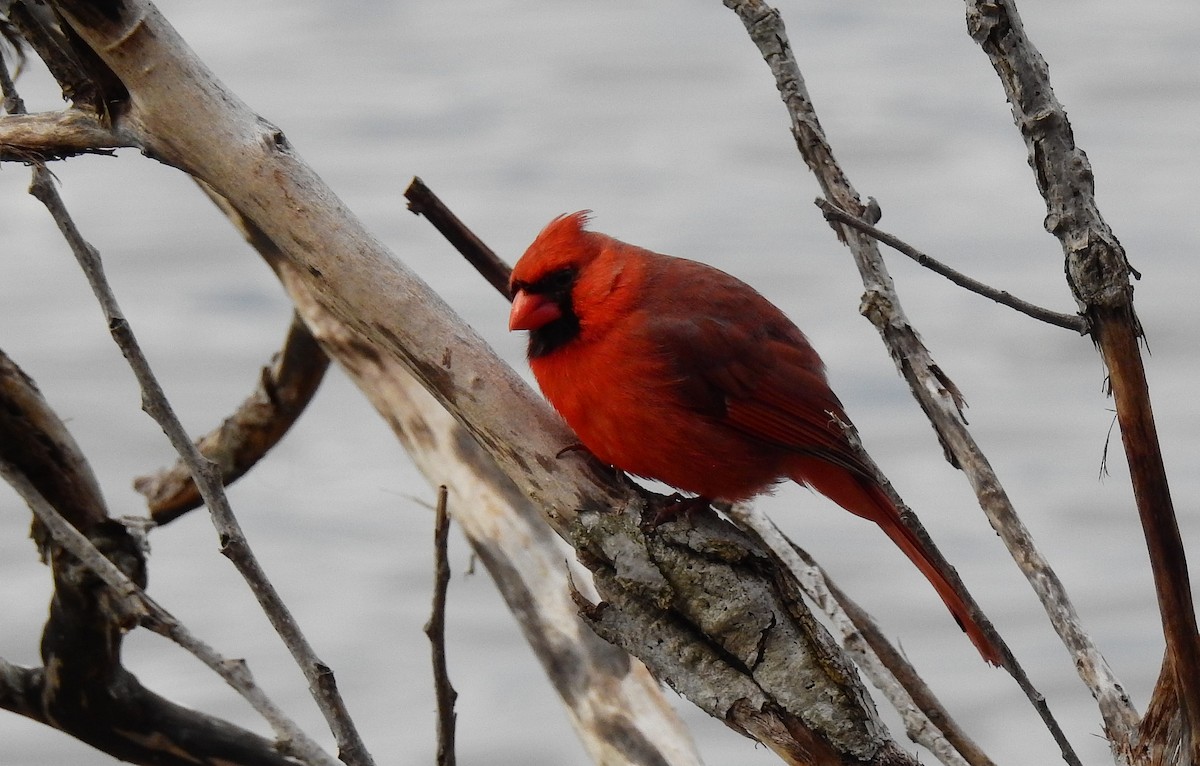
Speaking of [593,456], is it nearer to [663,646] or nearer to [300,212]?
[663,646]

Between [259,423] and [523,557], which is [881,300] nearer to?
[523,557]

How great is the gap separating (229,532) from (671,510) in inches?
18.6

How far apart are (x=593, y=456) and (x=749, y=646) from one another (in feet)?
1.21

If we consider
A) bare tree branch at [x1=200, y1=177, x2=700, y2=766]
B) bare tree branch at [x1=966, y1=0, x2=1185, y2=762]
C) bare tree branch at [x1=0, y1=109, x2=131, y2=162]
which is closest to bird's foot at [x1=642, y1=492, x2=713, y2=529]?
bare tree branch at [x1=200, y1=177, x2=700, y2=766]

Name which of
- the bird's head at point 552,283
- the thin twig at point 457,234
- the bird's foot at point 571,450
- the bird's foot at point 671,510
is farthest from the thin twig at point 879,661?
the thin twig at point 457,234

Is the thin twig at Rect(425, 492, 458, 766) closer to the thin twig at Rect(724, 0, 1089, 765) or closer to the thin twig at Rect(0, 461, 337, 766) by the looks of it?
the thin twig at Rect(0, 461, 337, 766)

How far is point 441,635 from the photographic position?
1.52m

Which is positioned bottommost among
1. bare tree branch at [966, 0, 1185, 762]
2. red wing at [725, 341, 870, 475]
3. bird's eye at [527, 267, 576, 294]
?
bare tree branch at [966, 0, 1185, 762]

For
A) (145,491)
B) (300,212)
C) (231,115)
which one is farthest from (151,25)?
(145,491)

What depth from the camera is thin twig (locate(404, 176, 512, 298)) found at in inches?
72.1

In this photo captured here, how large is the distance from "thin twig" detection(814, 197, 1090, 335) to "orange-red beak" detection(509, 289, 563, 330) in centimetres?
78

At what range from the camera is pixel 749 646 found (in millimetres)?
1424

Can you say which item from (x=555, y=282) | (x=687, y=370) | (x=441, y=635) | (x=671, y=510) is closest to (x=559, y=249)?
(x=555, y=282)

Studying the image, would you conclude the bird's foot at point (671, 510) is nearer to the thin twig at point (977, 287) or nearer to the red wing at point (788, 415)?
the red wing at point (788, 415)
